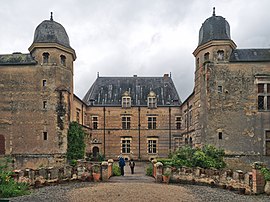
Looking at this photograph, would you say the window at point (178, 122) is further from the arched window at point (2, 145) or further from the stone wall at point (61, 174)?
the arched window at point (2, 145)

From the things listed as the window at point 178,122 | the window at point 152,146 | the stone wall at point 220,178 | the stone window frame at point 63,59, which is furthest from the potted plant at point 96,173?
the window at point 178,122

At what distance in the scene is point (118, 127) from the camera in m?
36.6

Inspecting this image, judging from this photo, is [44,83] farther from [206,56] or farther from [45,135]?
[206,56]

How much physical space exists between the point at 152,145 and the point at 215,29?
16.2m

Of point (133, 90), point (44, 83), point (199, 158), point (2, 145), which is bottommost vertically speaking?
point (199, 158)

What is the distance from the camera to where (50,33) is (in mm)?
25594

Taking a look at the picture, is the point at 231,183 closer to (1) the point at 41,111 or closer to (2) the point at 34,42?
(1) the point at 41,111

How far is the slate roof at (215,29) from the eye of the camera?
24578mm

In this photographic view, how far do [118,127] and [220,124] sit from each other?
15043 mm

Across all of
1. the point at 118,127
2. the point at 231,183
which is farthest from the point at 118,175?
the point at 118,127

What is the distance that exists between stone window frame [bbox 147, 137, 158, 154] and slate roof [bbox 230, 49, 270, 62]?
15186 millimetres

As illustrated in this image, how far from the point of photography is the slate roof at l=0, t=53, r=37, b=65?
2533cm

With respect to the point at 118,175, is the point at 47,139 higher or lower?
higher

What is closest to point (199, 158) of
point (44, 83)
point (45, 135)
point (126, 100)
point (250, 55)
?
point (250, 55)
